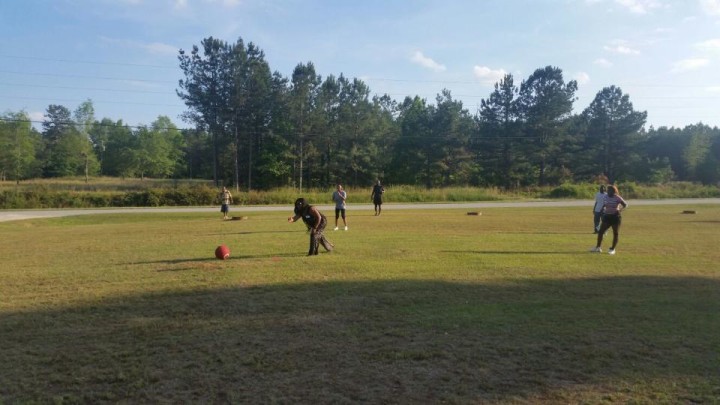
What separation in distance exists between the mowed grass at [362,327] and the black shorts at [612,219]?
2.87 feet

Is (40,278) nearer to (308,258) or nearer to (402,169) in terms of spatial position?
(308,258)

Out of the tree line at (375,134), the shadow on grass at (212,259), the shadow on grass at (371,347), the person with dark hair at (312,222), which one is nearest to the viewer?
the shadow on grass at (371,347)

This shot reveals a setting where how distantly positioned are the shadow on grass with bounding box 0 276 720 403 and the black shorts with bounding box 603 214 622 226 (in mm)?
4477

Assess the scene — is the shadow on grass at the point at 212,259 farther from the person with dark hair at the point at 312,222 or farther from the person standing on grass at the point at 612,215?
the person standing on grass at the point at 612,215

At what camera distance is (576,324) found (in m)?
6.46

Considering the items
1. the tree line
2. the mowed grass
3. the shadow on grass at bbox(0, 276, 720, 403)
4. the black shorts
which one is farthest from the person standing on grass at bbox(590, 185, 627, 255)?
the tree line

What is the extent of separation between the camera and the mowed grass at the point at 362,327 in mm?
4566

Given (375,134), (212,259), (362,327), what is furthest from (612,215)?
(375,134)

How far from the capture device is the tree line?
59.2 m

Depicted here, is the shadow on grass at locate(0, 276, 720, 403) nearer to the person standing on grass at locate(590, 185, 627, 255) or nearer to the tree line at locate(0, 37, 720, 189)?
the person standing on grass at locate(590, 185, 627, 255)

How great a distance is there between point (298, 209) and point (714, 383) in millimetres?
9004

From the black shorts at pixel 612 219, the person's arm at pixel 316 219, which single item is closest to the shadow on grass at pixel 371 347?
the person's arm at pixel 316 219

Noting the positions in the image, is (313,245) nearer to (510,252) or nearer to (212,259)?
(212,259)

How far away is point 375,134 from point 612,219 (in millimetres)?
54223
